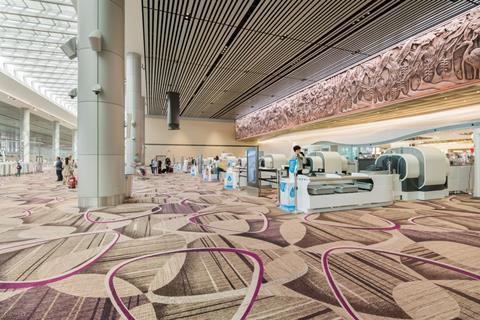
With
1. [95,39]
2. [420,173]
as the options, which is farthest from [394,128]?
[95,39]

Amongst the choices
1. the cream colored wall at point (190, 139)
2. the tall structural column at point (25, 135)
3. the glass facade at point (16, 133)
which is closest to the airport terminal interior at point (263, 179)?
the tall structural column at point (25, 135)

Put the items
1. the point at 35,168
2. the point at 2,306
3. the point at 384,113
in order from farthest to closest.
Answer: the point at 35,168
the point at 384,113
the point at 2,306

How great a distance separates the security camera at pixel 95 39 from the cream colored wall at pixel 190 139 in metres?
18.6

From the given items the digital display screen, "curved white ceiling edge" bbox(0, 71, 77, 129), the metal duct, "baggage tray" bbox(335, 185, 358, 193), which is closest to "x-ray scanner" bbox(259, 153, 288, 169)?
the digital display screen

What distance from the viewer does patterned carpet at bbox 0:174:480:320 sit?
1644 millimetres

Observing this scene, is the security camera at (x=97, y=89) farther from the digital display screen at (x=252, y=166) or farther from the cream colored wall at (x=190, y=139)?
the cream colored wall at (x=190, y=139)

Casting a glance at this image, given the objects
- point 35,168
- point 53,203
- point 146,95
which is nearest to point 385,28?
point 53,203

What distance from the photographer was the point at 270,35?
814cm

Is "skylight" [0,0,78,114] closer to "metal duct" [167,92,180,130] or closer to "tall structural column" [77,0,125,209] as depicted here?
"tall structural column" [77,0,125,209]

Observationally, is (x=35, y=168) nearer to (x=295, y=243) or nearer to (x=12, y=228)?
(x=12, y=228)

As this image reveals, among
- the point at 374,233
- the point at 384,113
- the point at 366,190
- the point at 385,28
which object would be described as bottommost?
the point at 374,233

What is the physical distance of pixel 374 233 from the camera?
11.1 ft

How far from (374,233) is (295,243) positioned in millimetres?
1283

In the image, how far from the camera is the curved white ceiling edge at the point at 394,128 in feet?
30.6
